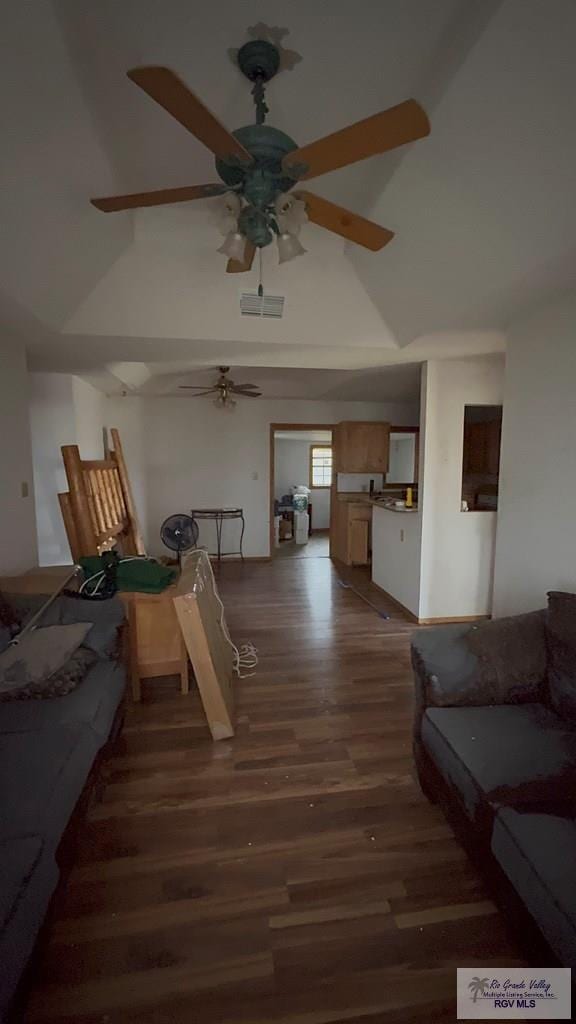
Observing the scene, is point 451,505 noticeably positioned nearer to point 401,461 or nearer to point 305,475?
point 401,461

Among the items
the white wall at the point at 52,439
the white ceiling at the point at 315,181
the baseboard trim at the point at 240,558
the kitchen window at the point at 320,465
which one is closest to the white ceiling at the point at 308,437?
the kitchen window at the point at 320,465

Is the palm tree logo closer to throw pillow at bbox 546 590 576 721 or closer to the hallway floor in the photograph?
throw pillow at bbox 546 590 576 721

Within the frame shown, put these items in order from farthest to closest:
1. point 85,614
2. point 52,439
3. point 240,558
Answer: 1. point 240,558
2. point 52,439
3. point 85,614

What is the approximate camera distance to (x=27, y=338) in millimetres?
2920

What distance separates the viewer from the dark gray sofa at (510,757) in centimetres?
110

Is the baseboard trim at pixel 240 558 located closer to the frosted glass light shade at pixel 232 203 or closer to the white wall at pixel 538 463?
the white wall at pixel 538 463

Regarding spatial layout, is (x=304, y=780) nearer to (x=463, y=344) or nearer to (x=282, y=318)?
(x=282, y=318)

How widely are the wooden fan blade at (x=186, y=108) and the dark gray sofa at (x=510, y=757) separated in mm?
1879

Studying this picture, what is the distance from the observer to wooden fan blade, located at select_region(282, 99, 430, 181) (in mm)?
1131

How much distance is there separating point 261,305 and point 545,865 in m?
2.77

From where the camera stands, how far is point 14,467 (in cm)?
291

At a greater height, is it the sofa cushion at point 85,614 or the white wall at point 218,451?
the white wall at point 218,451

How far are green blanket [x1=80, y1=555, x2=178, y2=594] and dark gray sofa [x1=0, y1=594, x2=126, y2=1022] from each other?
0.24 m

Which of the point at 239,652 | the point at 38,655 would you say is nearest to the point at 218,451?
the point at 239,652
